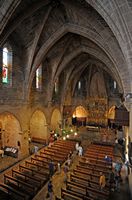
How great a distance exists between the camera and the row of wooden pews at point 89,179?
9781 millimetres

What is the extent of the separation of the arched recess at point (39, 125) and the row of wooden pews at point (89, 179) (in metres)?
7.40

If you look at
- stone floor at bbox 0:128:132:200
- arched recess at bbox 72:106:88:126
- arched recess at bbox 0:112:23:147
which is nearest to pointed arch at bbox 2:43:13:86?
arched recess at bbox 0:112:23:147

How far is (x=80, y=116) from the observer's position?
34.5m

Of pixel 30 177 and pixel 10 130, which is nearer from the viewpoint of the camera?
pixel 30 177

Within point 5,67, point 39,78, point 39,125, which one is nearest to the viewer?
point 5,67

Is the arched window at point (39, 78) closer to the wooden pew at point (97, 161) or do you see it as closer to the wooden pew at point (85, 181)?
the wooden pew at point (97, 161)

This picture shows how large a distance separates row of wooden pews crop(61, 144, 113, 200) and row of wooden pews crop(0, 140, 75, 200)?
6.32ft

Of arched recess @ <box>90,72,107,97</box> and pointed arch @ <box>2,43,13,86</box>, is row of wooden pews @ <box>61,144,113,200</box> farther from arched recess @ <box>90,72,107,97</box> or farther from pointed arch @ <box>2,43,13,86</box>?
arched recess @ <box>90,72,107,97</box>

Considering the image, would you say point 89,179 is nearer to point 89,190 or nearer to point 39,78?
point 89,190

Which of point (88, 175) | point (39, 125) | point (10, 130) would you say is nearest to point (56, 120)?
point (39, 125)

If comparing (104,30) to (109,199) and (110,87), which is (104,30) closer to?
(109,199)

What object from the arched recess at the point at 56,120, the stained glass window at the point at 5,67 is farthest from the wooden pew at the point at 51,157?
the arched recess at the point at 56,120

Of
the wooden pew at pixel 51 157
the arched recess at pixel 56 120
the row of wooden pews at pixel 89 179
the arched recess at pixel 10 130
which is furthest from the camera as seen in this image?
the arched recess at pixel 56 120

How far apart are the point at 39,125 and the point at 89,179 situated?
42.3 feet
